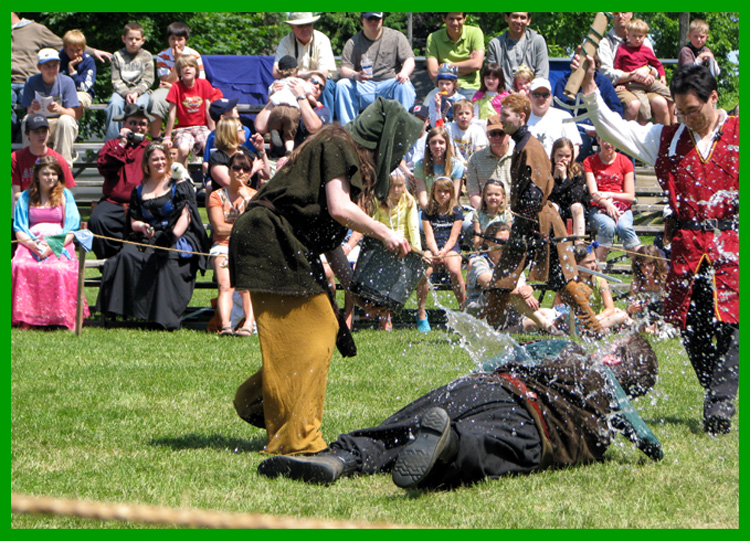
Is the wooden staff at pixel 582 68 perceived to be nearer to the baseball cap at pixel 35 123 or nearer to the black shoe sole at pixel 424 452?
the black shoe sole at pixel 424 452

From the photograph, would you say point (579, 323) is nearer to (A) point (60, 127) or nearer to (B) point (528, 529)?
(B) point (528, 529)

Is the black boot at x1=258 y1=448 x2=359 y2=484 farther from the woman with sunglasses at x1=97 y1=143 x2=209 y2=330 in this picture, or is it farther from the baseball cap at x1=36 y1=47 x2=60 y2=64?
the baseball cap at x1=36 y1=47 x2=60 y2=64

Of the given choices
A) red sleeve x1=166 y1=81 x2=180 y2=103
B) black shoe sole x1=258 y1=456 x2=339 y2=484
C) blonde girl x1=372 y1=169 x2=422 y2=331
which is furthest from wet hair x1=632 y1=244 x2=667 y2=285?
red sleeve x1=166 y1=81 x2=180 y2=103

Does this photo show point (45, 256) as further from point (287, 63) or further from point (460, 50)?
point (460, 50)

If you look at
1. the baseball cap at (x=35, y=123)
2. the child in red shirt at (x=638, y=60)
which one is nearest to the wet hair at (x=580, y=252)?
the child in red shirt at (x=638, y=60)

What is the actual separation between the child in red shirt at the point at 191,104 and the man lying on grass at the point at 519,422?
8.05 m

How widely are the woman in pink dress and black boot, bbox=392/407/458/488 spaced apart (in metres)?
6.59

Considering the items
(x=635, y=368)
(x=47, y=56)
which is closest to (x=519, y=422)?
(x=635, y=368)

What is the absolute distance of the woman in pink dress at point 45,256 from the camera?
9.74m

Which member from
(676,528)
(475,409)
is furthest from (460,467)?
(676,528)

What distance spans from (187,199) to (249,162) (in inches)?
30.2

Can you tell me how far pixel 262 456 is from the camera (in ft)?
16.5

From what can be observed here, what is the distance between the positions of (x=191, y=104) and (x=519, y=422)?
28.8 ft

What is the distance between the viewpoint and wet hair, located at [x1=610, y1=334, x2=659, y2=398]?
507 cm
